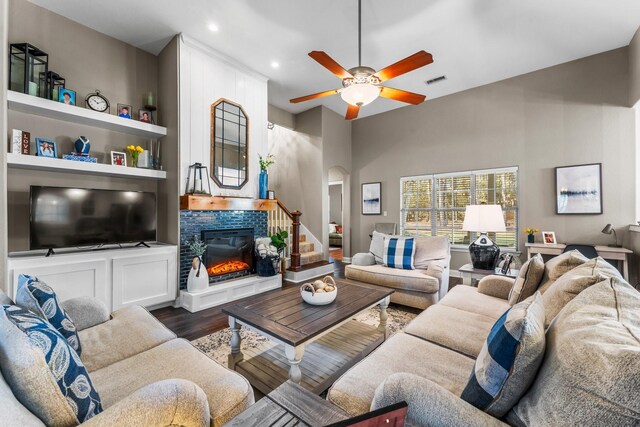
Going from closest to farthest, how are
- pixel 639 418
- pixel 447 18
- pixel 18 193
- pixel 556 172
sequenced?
pixel 639 418
pixel 18 193
pixel 447 18
pixel 556 172

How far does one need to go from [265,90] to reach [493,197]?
4.61 meters

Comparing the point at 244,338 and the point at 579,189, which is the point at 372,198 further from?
the point at 244,338

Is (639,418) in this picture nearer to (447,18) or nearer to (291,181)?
(447,18)

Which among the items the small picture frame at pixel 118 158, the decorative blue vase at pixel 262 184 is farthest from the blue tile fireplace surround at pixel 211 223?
the small picture frame at pixel 118 158

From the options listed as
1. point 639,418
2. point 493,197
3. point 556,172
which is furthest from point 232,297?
point 556,172

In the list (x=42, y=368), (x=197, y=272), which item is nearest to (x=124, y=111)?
(x=197, y=272)

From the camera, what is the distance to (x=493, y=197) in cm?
496

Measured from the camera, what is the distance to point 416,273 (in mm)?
3377

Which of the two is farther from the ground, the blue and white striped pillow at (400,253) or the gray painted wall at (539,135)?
the gray painted wall at (539,135)

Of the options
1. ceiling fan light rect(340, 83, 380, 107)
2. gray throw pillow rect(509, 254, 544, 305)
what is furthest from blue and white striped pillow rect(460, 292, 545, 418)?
ceiling fan light rect(340, 83, 380, 107)

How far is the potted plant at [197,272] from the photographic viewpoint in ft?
11.3

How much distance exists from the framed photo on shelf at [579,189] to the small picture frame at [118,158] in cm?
647

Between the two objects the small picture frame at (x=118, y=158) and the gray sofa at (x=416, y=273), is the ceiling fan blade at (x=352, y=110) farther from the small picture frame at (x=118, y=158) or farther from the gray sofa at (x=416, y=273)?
the small picture frame at (x=118, y=158)

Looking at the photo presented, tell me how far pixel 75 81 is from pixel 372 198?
18.0ft
